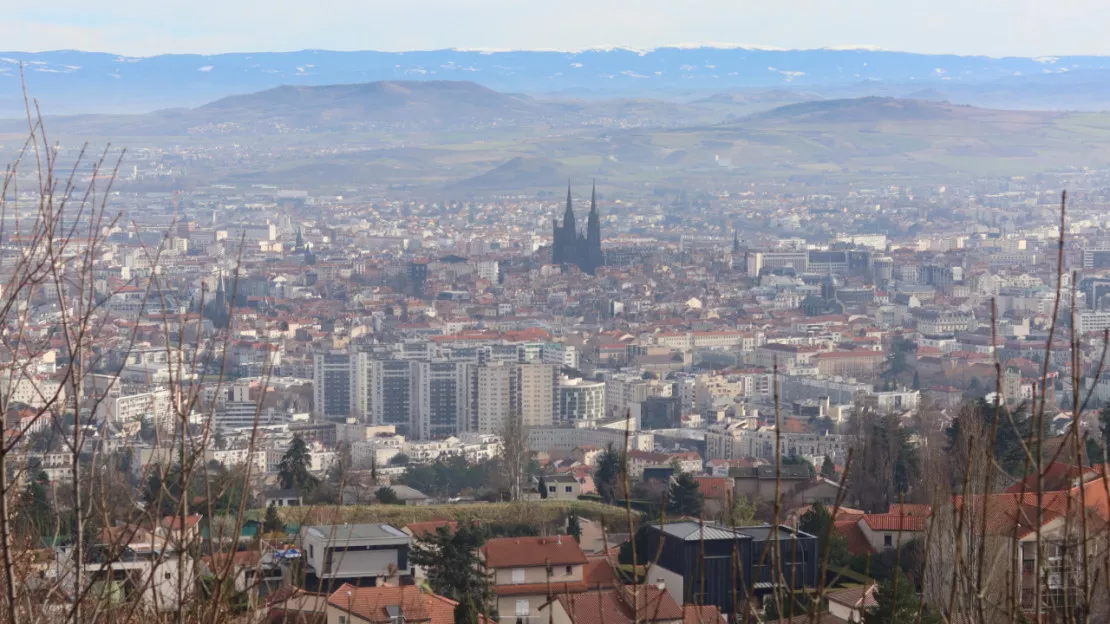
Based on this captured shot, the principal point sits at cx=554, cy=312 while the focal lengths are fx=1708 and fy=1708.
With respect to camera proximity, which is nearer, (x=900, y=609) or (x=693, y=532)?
(x=900, y=609)

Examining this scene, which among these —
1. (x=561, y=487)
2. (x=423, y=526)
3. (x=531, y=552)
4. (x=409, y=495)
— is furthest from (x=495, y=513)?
(x=409, y=495)

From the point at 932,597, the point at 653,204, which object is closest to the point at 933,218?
the point at 653,204

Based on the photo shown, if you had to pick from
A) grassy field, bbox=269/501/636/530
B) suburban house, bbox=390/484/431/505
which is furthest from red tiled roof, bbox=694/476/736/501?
suburban house, bbox=390/484/431/505

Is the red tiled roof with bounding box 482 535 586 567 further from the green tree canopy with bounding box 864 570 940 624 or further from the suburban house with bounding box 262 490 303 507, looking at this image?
the suburban house with bounding box 262 490 303 507

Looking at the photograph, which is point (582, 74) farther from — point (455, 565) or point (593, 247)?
point (455, 565)

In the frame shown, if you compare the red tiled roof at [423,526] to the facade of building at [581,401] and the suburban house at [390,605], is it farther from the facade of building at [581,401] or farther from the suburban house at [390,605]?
the facade of building at [581,401]

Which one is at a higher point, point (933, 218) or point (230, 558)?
point (230, 558)

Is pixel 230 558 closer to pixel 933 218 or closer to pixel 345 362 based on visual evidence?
pixel 345 362
